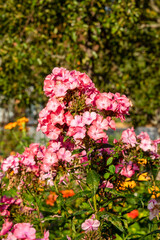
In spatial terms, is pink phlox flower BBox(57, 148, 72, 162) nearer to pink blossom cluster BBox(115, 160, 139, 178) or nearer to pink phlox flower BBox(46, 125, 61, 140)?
pink phlox flower BBox(46, 125, 61, 140)

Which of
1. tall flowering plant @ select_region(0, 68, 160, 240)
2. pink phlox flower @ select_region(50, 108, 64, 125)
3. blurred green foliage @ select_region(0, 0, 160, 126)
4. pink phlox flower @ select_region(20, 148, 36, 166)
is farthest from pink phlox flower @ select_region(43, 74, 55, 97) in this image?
blurred green foliage @ select_region(0, 0, 160, 126)

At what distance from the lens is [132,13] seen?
12.1 feet

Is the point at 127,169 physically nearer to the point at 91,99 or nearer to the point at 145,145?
the point at 145,145

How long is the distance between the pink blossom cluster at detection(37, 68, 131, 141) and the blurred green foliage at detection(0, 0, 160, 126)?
2.36m

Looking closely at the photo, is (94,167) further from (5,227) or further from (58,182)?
(5,227)

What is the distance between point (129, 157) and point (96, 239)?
391 millimetres

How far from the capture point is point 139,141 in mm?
1384

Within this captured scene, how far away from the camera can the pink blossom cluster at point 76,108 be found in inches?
45.7

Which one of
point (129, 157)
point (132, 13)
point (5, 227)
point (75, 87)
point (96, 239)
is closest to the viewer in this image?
point (96, 239)

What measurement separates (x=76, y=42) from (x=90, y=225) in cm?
300

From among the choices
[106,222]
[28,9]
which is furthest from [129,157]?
[28,9]

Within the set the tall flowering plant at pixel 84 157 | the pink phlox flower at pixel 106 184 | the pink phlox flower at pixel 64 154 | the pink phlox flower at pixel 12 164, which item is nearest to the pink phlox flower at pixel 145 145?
the tall flowering plant at pixel 84 157

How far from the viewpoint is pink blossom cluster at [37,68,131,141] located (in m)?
1.16

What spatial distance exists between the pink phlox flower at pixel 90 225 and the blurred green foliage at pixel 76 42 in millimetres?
2472
